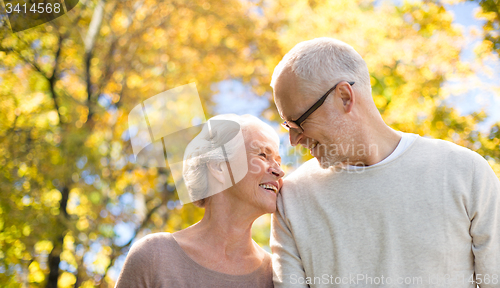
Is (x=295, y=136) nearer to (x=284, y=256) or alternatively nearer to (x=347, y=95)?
(x=347, y=95)

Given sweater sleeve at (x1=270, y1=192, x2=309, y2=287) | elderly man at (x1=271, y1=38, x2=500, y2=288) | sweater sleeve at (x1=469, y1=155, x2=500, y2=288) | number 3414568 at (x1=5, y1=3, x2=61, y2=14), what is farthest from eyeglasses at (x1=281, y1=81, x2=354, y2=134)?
number 3414568 at (x1=5, y1=3, x2=61, y2=14)

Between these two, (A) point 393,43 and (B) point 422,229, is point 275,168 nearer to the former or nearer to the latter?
(B) point 422,229

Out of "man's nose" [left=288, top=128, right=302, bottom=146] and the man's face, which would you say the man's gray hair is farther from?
"man's nose" [left=288, top=128, right=302, bottom=146]

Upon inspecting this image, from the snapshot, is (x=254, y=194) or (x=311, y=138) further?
(x=254, y=194)

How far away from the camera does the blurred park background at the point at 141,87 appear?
339 centimetres

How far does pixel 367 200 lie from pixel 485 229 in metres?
0.42

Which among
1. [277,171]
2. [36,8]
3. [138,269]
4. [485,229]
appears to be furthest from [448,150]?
[36,8]

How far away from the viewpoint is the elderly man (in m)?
1.49

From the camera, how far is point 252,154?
190 centimetres

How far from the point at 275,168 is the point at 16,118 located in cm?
412

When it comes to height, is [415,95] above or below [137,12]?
below

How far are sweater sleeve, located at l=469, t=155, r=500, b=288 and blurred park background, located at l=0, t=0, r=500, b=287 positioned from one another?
1.48 metres

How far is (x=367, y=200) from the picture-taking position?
1.60m

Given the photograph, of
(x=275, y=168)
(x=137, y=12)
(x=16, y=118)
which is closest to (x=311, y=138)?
(x=275, y=168)
